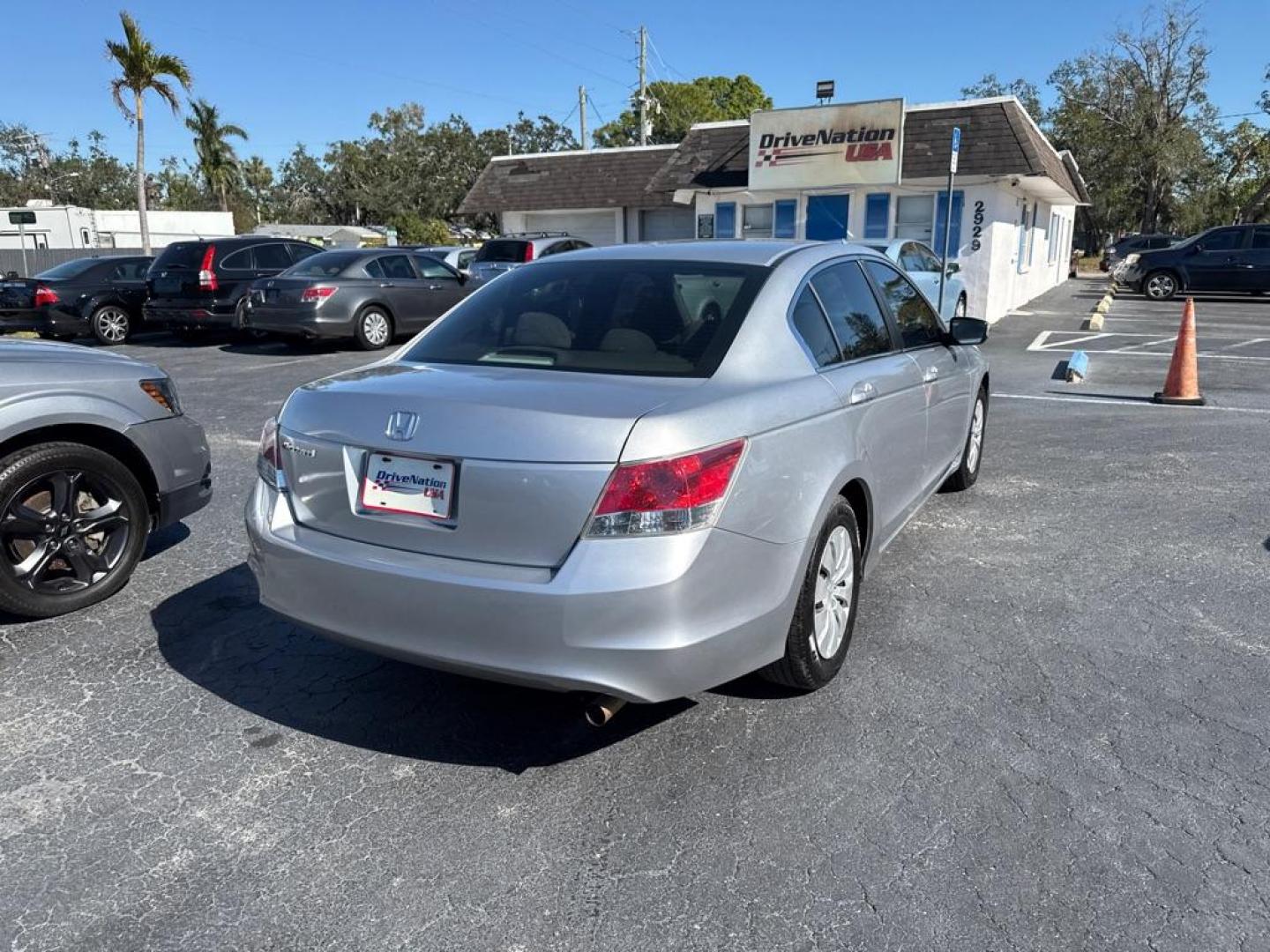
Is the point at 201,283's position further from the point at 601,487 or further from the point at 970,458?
the point at 601,487

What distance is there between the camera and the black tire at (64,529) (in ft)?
13.0

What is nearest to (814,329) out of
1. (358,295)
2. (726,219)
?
(358,295)

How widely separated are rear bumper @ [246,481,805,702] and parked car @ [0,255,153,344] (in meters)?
15.3

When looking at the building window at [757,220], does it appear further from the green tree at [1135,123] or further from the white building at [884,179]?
the green tree at [1135,123]

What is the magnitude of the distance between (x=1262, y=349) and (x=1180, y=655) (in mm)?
12335

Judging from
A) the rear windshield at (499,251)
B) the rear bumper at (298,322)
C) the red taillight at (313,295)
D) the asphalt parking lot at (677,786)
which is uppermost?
the rear windshield at (499,251)

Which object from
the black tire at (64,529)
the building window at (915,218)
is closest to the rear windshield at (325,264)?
the black tire at (64,529)

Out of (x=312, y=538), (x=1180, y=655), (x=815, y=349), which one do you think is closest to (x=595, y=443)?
(x=312, y=538)

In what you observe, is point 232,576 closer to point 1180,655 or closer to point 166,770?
point 166,770

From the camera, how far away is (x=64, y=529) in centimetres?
414

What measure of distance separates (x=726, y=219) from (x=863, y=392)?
18.9 meters

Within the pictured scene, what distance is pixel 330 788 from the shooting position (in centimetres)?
290

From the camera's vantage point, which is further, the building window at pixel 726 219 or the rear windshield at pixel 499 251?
the building window at pixel 726 219

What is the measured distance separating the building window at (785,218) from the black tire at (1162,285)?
10.5 m
